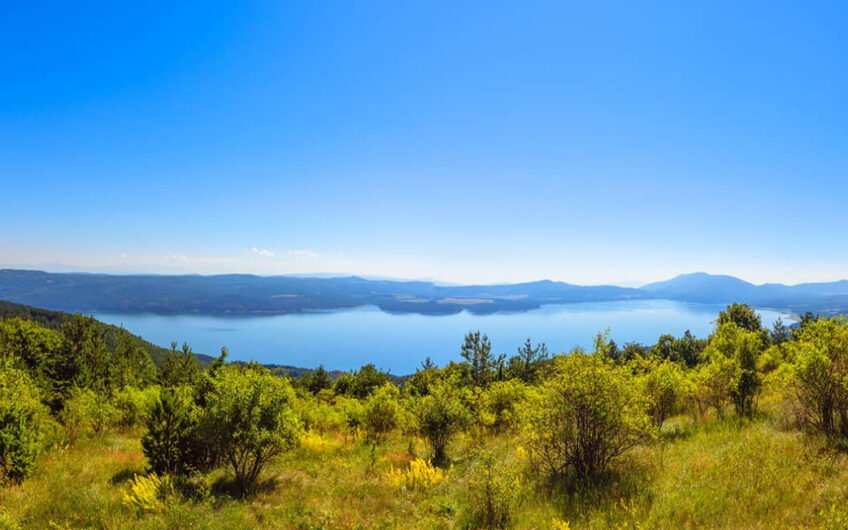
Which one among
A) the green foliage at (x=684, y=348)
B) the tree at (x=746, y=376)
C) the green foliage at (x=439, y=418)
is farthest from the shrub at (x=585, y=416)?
the green foliage at (x=684, y=348)

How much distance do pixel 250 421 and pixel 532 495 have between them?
324 inches

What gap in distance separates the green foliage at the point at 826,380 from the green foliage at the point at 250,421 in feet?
50.7

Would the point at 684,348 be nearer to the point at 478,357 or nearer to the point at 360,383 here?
the point at 478,357

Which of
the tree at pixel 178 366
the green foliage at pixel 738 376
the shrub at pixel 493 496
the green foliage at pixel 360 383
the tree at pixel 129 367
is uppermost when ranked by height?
the green foliage at pixel 738 376

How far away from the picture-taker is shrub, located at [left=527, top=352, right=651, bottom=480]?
9250mm

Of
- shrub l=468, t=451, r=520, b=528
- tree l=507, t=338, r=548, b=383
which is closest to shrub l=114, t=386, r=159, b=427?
shrub l=468, t=451, r=520, b=528

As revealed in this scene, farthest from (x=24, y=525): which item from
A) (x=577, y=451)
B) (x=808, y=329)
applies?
(x=808, y=329)

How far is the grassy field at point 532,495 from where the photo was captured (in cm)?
730

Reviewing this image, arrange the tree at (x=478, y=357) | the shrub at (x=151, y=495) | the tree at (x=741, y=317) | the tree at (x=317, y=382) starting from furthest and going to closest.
A: 1. the tree at (x=317, y=382)
2. the tree at (x=741, y=317)
3. the tree at (x=478, y=357)
4. the shrub at (x=151, y=495)

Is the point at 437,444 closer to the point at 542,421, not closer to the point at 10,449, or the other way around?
the point at 542,421

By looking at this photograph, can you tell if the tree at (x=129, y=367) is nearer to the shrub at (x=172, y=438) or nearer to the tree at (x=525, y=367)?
the shrub at (x=172, y=438)

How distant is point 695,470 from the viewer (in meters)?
9.28

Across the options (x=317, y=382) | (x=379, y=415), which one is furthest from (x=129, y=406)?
(x=317, y=382)

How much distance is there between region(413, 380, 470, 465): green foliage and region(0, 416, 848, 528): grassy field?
6.32 ft
